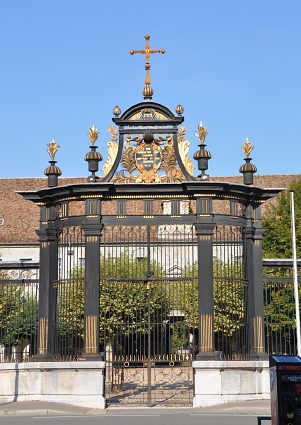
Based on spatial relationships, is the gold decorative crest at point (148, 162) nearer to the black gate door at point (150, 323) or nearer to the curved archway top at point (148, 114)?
the curved archway top at point (148, 114)

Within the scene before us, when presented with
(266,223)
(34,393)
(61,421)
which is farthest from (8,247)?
(61,421)

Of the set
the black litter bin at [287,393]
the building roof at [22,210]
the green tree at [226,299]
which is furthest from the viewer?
the building roof at [22,210]

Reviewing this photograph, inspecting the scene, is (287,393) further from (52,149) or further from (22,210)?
(22,210)

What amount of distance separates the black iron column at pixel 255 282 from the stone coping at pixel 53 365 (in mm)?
4359

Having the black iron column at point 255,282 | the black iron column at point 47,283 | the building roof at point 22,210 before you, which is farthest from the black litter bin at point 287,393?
the building roof at point 22,210

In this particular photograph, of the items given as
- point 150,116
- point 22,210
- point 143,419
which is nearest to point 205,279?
point 143,419

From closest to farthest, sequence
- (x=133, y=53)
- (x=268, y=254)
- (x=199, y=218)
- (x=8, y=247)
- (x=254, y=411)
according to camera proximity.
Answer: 1. (x=254, y=411)
2. (x=199, y=218)
3. (x=133, y=53)
4. (x=268, y=254)
5. (x=8, y=247)

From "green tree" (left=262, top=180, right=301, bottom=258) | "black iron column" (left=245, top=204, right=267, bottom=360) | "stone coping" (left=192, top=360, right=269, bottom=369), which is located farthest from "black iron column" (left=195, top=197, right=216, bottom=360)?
"green tree" (left=262, top=180, right=301, bottom=258)

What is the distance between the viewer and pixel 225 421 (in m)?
16.8

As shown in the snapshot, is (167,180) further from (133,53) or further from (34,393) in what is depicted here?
(34,393)

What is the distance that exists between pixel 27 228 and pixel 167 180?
107 feet

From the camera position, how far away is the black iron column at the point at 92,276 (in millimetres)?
19797

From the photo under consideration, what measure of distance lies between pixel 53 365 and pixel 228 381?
466 cm

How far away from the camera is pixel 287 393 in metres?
9.30
